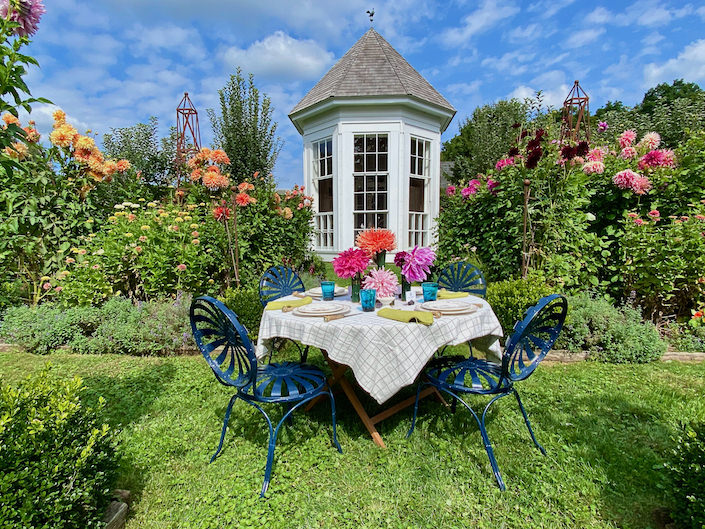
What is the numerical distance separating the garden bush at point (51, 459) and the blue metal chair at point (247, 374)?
0.59 metres

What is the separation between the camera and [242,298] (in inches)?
149

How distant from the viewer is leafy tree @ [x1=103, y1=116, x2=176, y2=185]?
24.6 feet

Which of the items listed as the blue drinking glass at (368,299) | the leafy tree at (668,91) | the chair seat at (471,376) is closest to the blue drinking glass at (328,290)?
the blue drinking glass at (368,299)

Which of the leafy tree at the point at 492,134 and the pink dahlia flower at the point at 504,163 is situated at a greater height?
the leafy tree at the point at 492,134

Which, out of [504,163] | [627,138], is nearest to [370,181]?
[504,163]

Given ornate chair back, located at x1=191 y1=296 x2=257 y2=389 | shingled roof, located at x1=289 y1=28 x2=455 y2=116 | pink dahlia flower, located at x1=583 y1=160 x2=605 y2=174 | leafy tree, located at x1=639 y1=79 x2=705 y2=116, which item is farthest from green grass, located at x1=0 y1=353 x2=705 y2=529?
leafy tree, located at x1=639 y1=79 x2=705 y2=116

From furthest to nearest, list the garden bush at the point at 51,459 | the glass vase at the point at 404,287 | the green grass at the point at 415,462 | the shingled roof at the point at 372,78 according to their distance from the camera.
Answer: the shingled roof at the point at 372,78, the glass vase at the point at 404,287, the green grass at the point at 415,462, the garden bush at the point at 51,459

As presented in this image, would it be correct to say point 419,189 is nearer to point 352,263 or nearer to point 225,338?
point 352,263

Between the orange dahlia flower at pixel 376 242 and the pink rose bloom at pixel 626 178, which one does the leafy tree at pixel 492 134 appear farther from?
the orange dahlia flower at pixel 376 242

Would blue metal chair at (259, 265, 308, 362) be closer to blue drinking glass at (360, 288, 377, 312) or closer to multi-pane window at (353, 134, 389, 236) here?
blue drinking glass at (360, 288, 377, 312)

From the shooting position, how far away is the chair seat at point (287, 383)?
202 cm

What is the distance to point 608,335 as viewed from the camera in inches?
144

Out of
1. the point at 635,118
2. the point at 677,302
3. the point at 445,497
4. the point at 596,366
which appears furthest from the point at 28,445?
the point at 635,118

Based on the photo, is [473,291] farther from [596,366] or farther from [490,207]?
[490,207]
